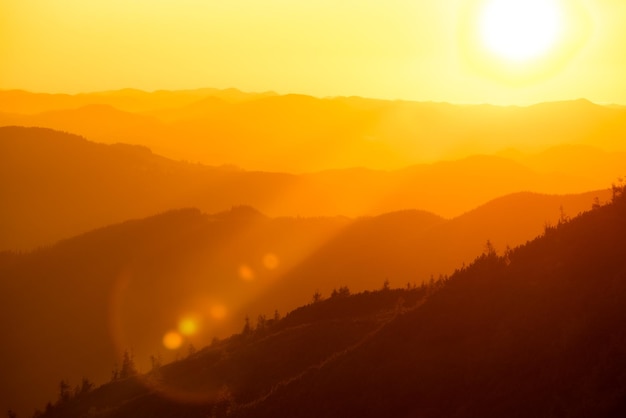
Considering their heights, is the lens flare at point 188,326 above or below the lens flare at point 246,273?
below

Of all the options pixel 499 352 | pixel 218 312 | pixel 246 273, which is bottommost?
pixel 499 352

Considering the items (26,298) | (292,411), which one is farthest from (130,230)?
(292,411)

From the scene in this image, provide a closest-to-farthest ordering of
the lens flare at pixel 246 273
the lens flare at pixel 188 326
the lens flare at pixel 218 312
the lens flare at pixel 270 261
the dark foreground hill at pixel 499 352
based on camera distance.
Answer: the dark foreground hill at pixel 499 352, the lens flare at pixel 188 326, the lens flare at pixel 218 312, the lens flare at pixel 246 273, the lens flare at pixel 270 261

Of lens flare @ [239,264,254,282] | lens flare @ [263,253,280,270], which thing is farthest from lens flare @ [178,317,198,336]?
lens flare @ [263,253,280,270]

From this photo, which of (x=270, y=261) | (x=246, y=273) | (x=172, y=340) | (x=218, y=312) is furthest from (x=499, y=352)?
(x=270, y=261)

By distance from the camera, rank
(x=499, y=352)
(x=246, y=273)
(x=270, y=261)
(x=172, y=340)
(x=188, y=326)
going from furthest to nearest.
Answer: (x=270, y=261)
(x=246, y=273)
(x=188, y=326)
(x=172, y=340)
(x=499, y=352)

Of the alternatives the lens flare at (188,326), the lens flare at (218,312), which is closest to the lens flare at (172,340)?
the lens flare at (188,326)

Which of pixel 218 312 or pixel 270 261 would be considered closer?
pixel 218 312

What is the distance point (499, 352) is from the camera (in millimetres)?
16234

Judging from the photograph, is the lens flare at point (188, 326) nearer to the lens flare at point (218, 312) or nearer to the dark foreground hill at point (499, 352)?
the lens flare at point (218, 312)

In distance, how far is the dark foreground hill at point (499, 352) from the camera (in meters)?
14.1

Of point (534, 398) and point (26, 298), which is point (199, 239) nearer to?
point (26, 298)

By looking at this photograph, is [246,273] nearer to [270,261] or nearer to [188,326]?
[270,261]

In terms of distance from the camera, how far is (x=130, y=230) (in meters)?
133
